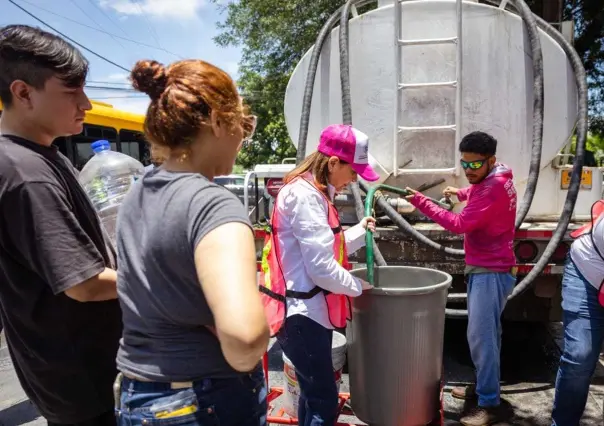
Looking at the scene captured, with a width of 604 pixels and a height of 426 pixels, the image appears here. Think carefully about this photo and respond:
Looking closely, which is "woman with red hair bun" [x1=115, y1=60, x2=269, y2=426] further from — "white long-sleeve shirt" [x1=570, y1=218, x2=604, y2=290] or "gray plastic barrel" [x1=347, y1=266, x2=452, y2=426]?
"white long-sleeve shirt" [x1=570, y1=218, x2=604, y2=290]

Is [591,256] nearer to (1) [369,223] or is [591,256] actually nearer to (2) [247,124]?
(1) [369,223]

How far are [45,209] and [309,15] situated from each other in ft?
35.8

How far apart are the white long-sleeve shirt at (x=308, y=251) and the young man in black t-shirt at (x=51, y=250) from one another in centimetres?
79

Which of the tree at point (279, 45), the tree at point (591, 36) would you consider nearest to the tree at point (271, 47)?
the tree at point (279, 45)

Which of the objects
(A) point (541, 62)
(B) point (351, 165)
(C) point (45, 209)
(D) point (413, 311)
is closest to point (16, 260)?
(C) point (45, 209)

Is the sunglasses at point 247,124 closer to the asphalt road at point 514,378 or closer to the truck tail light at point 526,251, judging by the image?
the asphalt road at point 514,378

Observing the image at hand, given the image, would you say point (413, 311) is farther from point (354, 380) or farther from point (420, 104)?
point (420, 104)

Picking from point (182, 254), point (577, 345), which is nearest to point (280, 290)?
point (182, 254)

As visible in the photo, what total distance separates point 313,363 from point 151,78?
1458mm

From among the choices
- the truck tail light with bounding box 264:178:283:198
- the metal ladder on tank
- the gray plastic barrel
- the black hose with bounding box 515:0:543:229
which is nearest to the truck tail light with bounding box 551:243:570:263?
the black hose with bounding box 515:0:543:229

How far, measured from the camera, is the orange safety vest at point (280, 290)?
223cm

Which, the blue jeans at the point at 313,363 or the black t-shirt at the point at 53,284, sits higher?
the black t-shirt at the point at 53,284

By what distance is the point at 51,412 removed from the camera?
1606 millimetres

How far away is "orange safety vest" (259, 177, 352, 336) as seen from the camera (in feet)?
7.32
